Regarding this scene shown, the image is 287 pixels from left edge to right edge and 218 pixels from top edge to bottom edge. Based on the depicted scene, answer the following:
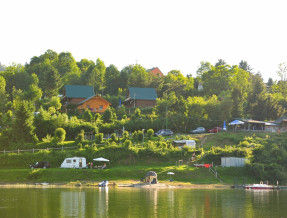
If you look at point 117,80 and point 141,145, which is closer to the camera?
point 141,145

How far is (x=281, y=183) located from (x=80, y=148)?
33.4 meters

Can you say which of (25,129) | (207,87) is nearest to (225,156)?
(25,129)

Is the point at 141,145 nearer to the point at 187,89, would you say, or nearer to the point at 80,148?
the point at 80,148

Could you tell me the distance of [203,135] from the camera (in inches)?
3260

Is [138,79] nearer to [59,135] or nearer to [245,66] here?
[59,135]

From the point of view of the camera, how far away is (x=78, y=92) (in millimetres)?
110750

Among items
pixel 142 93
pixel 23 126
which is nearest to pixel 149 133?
pixel 23 126

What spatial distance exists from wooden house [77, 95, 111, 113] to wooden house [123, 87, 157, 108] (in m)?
10.8

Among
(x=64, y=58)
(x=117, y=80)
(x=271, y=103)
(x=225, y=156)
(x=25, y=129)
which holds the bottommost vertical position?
(x=225, y=156)

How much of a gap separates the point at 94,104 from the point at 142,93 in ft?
55.0

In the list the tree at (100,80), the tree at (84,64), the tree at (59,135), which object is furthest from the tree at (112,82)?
the tree at (59,135)

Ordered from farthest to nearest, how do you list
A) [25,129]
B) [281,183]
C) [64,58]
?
[64,58] → [25,129] → [281,183]

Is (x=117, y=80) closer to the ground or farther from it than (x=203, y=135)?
farther from it

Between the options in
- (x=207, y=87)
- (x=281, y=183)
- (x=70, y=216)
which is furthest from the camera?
(x=207, y=87)
